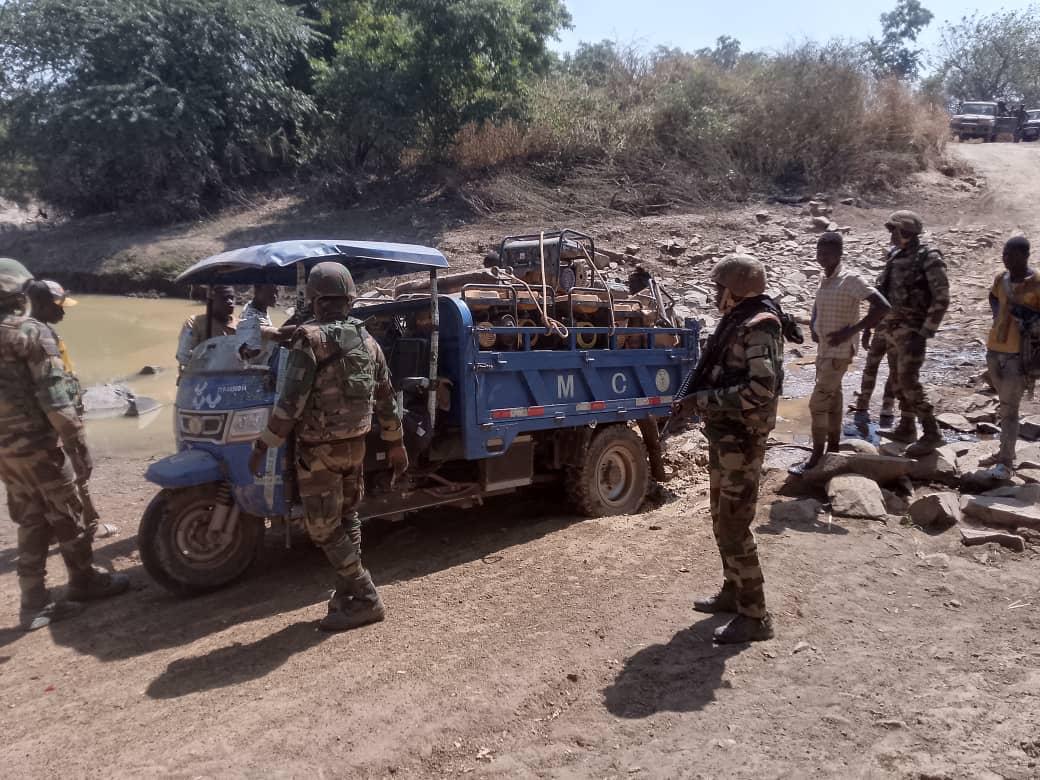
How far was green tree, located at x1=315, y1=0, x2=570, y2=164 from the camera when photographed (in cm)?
1920

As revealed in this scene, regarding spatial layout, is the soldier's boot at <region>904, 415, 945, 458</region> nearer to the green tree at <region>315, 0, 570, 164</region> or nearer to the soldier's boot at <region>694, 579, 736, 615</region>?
the soldier's boot at <region>694, 579, 736, 615</region>

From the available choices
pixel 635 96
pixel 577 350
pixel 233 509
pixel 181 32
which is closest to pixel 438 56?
pixel 635 96

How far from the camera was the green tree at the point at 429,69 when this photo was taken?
63.0ft

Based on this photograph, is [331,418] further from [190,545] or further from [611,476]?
[611,476]

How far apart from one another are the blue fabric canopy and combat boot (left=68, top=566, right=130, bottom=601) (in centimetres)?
186

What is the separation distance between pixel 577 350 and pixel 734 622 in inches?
101

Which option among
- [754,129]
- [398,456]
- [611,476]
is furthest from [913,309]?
[754,129]

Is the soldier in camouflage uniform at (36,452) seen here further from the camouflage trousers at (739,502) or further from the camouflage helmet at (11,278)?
the camouflage trousers at (739,502)

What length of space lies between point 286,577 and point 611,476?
2669mm

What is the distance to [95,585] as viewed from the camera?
4.85 m

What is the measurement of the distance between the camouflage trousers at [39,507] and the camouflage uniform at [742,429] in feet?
11.6

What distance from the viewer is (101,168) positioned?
78.7ft

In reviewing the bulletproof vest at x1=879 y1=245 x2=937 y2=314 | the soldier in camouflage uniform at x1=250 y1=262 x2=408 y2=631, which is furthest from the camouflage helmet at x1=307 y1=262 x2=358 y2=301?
the bulletproof vest at x1=879 y1=245 x2=937 y2=314

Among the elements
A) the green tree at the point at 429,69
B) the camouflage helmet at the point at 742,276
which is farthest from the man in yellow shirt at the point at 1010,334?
the green tree at the point at 429,69
